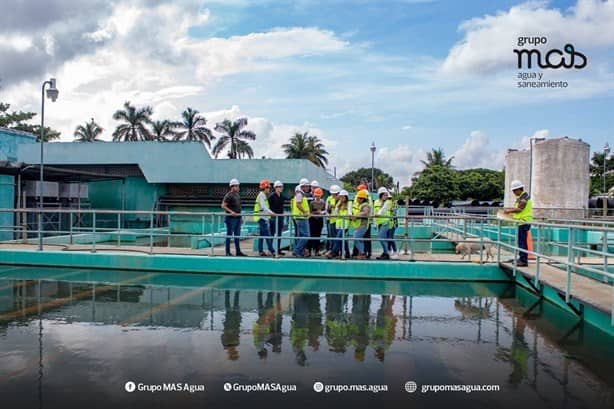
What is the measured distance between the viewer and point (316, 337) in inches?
238

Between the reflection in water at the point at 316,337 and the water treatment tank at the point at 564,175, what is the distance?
23578 millimetres

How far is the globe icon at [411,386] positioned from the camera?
4486mm

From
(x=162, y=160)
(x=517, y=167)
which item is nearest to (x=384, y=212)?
(x=162, y=160)

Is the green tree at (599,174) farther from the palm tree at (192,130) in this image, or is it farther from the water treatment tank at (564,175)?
the palm tree at (192,130)

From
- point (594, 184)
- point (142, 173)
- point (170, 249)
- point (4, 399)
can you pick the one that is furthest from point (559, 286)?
point (594, 184)

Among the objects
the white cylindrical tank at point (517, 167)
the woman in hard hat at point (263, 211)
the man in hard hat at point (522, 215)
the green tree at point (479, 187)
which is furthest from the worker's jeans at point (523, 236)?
the green tree at point (479, 187)

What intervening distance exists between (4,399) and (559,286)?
6591 mm

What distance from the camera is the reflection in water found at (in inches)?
189

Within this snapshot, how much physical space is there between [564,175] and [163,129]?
102 ft

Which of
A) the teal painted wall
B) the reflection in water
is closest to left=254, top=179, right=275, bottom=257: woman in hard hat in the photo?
the reflection in water

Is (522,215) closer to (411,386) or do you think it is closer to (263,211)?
(263,211)

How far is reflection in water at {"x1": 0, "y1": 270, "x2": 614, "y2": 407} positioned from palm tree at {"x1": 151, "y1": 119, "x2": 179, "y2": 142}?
37.0 m

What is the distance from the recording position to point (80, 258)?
1120cm

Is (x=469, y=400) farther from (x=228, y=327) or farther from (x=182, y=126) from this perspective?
(x=182, y=126)
